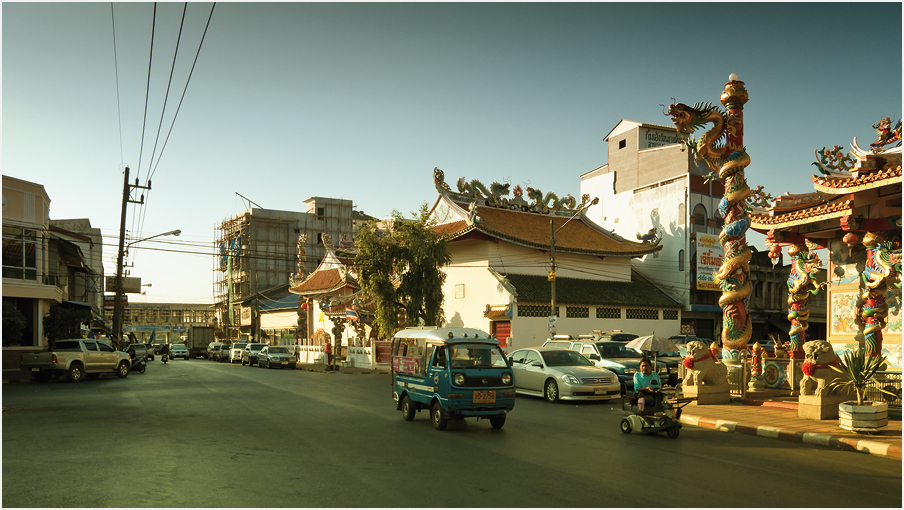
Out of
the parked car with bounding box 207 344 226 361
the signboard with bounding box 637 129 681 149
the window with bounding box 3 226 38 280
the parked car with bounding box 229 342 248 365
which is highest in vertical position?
the signboard with bounding box 637 129 681 149

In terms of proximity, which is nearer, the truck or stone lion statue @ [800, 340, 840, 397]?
stone lion statue @ [800, 340, 840, 397]

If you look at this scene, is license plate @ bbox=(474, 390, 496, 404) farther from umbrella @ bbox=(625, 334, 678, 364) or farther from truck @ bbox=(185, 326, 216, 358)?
truck @ bbox=(185, 326, 216, 358)

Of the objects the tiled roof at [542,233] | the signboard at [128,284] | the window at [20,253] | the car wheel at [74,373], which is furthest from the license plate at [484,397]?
the signboard at [128,284]

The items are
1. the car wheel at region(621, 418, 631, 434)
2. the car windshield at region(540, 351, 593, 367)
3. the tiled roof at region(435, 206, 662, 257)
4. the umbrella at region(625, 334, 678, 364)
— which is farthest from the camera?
the tiled roof at region(435, 206, 662, 257)

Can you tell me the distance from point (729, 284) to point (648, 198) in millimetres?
31363

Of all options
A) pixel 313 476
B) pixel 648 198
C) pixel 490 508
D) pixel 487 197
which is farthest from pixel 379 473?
pixel 648 198

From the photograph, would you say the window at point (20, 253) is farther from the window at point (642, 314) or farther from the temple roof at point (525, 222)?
the window at point (642, 314)

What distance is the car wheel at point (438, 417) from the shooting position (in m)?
12.8

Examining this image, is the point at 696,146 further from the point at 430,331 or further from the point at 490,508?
the point at 490,508

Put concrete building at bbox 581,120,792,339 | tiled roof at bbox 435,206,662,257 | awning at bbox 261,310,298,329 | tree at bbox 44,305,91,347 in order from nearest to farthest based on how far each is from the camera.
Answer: tree at bbox 44,305,91,347
tiled roof at bbox 435,206,662,257
concrete building at bbox 581,120,792,339
awning at bbox 261,310,298,329

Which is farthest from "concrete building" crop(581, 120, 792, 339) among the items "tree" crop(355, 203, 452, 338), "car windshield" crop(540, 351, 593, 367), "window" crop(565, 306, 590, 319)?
"car windshield" crop(540, 351, 593, 367)

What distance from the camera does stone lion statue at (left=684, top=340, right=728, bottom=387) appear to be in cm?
1656

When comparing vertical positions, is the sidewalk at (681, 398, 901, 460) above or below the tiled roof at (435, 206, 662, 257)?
below

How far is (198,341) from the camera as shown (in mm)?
65688
